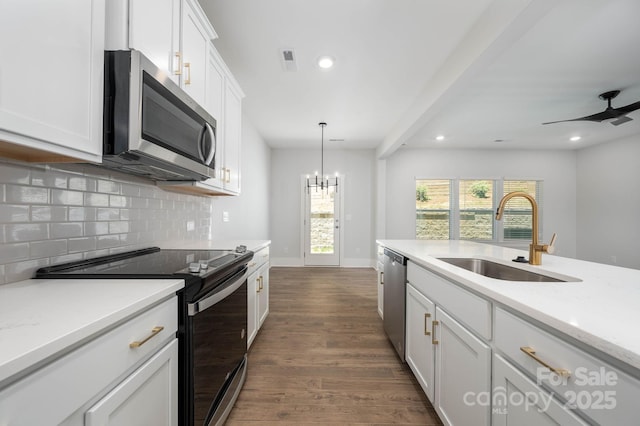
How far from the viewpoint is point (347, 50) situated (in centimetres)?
242

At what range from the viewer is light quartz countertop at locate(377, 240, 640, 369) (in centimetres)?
61

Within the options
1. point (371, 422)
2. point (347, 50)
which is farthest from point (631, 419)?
point (347, 50)

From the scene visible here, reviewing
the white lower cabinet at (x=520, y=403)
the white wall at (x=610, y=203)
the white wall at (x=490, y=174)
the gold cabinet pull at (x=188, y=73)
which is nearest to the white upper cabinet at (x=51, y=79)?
the gold cabinet pull at (x=188, y=73)

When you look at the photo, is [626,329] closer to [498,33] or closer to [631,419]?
[631,419]

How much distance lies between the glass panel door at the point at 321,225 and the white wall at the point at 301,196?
162 millimetres

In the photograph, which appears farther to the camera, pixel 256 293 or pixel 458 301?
pixel 256 293

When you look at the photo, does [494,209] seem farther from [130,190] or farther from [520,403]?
[130,190]

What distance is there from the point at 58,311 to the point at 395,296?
2065 millimetres

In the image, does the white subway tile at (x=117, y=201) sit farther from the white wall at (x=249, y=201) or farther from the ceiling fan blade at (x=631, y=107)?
the ceiling fan blade at (x=631, y=107)

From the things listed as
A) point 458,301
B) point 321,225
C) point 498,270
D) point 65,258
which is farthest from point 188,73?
point 321,225

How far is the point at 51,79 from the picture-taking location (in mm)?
810

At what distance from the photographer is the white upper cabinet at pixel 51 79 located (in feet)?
2.33

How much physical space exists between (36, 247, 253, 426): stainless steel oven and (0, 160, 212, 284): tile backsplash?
2.9 inches

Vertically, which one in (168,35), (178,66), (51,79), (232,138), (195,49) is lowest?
(51,79)
